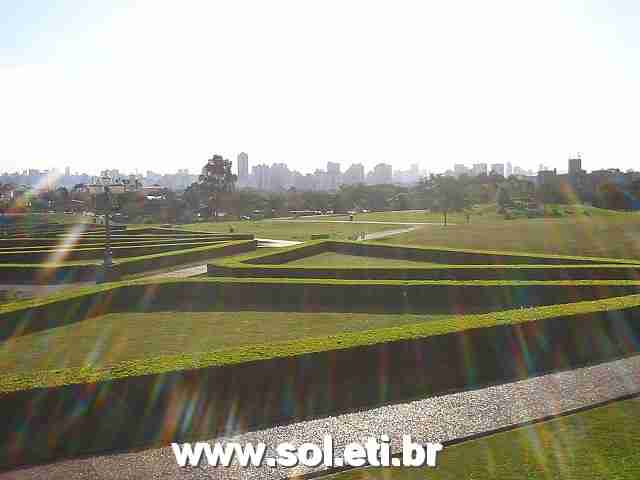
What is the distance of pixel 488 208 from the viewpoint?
246 feet

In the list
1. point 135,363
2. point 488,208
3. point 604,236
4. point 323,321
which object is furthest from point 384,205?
point 135,363

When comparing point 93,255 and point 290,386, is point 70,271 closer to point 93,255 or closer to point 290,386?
point 93,255

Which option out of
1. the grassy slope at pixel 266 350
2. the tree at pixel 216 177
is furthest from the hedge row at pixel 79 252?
the tree at pixel 216 177

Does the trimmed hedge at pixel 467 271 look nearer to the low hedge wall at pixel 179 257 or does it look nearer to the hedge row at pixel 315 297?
the hedge row at pixel 315 297

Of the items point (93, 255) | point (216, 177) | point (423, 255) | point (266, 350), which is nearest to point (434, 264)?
point (423, 255)

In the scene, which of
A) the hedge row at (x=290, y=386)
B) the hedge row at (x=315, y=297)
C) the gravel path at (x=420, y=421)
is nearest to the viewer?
the gravel path at (x=420, y=421)

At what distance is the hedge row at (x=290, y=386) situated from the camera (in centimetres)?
802

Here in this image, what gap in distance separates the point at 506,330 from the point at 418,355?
7.08 ft

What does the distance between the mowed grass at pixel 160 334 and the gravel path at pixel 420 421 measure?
4545mm

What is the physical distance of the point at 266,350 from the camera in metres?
9.64

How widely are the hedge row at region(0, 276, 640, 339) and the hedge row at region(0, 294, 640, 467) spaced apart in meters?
4.10

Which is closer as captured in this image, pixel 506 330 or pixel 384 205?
pixel 506 330

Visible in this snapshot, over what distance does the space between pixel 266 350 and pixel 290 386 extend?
75 centimetres

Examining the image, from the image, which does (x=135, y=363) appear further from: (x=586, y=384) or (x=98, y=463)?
(x=586, y=384)
